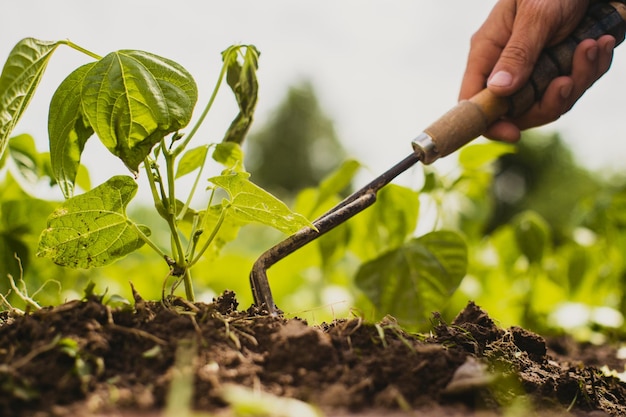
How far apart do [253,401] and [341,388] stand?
7.6 inches

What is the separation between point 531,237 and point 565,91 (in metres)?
0.79

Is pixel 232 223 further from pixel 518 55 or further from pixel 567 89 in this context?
pixel 567 89

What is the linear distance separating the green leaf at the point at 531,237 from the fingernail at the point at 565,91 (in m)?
0.75

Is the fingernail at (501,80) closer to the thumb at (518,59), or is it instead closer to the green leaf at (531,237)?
the thumb at (518,59)

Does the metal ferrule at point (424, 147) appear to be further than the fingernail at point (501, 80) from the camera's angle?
No

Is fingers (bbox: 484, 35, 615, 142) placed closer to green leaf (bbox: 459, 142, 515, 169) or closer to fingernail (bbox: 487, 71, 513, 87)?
fingernail (bbox: 487, 71, 513, 87)

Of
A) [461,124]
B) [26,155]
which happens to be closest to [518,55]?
[461,124]

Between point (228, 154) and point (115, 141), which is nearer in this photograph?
point (115, 141)

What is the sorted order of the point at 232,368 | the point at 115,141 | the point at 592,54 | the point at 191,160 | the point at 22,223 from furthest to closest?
the point at 22,223 → the point at 592,54 → the point at 191,160 → the point at 115,141 → the point at 232,368

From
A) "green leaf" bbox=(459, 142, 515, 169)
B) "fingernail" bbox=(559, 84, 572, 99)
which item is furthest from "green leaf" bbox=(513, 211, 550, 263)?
"fingernail" bbox=(559, 84, 572, 99)

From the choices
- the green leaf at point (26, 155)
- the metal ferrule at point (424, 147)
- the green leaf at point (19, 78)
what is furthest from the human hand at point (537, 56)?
the green leaf at point (26, 155)

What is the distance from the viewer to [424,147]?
4.17 feet

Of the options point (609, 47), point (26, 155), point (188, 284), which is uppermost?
point (609, 47)

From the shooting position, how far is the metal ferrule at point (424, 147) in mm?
1272
